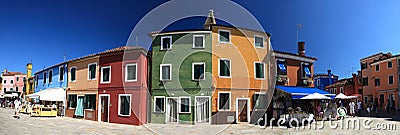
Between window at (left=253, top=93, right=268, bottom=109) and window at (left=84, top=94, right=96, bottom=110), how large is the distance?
12.2m

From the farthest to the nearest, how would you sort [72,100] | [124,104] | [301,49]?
1. [301,49]
2. [72,100]
3. [124,104]

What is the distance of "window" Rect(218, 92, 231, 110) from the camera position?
2283cm

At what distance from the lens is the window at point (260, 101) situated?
24211 mm

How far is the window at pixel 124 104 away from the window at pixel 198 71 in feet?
15.8

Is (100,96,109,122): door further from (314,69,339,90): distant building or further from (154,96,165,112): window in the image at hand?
(314,69,339,90): distant building

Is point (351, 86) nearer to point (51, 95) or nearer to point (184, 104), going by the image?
point (184, 104)

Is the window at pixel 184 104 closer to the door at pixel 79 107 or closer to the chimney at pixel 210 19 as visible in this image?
the chimney at pixel 210 19

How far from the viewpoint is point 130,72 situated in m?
23.5

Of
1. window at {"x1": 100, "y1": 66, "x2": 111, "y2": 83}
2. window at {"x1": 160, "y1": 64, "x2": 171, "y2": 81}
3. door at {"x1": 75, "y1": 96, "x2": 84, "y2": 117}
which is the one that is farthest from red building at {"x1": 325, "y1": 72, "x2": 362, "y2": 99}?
door at {"x1": 75, "y1": 96, "x2": 84, "y2": 117}

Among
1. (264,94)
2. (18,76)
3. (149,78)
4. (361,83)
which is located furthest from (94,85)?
(18,76)

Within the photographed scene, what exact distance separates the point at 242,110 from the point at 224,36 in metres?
5.49

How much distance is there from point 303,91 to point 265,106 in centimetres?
299

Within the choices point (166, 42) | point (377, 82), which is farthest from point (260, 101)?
point (377, 82)

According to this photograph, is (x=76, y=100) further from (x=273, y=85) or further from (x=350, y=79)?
(x=350, y=79)
